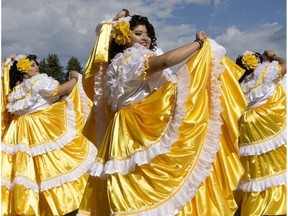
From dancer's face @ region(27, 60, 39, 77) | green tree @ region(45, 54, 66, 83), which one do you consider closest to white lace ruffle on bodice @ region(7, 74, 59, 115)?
dancer's face @ region(27, 60, 39, 77)

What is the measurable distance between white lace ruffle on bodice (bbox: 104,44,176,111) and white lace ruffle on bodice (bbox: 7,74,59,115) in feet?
7.06

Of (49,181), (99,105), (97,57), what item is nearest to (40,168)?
(49,181)

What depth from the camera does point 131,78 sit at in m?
3.48

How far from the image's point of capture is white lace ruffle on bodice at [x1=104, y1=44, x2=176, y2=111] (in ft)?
11.3

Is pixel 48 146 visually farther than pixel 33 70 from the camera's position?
No

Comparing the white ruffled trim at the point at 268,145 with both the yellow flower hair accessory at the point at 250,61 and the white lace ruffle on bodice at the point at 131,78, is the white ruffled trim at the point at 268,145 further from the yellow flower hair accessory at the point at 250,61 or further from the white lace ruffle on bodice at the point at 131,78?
the white lace ruffle on bodice at the point at 131,78

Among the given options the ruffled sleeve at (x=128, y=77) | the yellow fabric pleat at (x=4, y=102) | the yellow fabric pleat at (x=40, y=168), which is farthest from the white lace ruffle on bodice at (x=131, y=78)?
the yellow fabric pleat at (x=4, y=102)

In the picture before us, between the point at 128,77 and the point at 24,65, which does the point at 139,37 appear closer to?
the point at 128,77

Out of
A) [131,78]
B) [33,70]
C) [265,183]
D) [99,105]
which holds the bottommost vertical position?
[265,183]

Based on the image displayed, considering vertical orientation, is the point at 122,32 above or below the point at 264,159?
above

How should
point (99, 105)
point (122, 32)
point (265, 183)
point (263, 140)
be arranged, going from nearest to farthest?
point (122, 32) < point (99, 105) < point (265, 183) < point (263, 140)

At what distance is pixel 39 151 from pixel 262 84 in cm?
270

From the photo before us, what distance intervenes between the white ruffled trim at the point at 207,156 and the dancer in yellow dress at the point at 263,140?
6.15ft

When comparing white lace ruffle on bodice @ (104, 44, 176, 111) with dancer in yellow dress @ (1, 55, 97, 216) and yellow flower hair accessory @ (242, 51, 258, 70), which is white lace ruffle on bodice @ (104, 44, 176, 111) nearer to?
dancer in yellow dress @ (1, 55, 97, 216)
